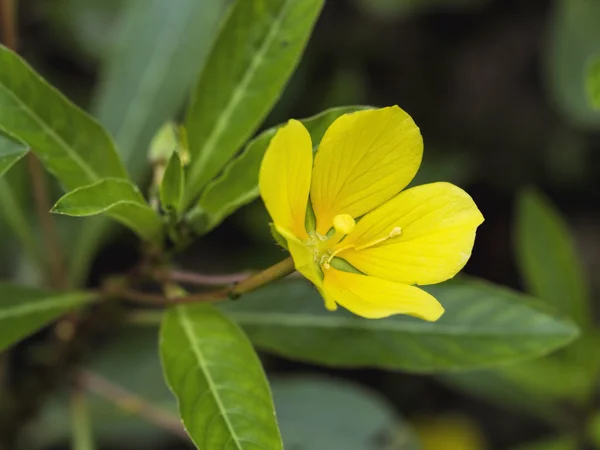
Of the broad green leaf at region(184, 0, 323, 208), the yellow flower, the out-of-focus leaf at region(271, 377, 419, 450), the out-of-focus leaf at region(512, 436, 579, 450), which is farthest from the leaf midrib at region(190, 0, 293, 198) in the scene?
the out-of-focus leaf at region(512, 436, 579, 450)

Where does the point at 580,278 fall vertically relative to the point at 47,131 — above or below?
below

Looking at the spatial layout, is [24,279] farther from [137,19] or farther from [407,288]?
[407,288]

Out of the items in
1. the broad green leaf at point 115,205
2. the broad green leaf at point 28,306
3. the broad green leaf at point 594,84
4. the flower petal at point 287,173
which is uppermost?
the broad green leaf at point 594,84

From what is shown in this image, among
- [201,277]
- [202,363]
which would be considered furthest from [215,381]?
[201,277]

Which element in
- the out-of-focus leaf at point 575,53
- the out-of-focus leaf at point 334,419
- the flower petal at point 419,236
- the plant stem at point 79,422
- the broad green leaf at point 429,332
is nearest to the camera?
the flower petal at point 419,236

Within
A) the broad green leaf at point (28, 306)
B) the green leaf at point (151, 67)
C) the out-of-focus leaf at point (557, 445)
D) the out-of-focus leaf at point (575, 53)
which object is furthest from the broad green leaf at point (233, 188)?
the out-of-focus leaf at point (575, 53)

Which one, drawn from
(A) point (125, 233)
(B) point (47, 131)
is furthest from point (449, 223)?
(A) point (125, 233)

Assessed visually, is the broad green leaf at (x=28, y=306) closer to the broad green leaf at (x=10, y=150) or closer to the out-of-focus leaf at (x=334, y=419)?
the broad green leaf at (x=10, y=150)
